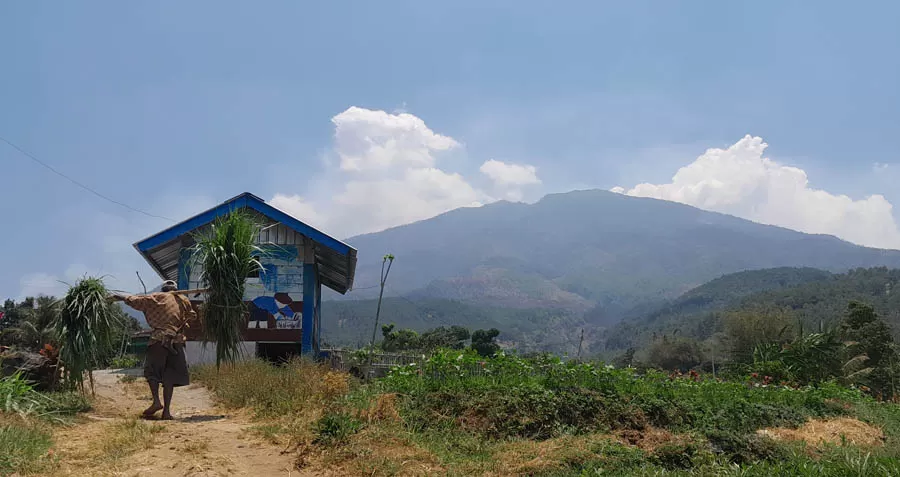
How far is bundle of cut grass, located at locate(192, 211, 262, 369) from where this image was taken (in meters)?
9.66

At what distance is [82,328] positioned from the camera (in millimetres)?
8258

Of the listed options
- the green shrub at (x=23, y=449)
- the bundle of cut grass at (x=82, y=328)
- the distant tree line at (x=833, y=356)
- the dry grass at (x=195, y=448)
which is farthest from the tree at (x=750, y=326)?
the green shrub at (x=23, y=449)

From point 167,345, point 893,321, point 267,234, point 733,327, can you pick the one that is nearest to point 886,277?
point 893,321

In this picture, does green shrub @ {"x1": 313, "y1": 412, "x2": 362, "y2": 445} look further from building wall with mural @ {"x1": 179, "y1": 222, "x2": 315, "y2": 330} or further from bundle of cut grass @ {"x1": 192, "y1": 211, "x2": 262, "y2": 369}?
building wall with mural @ {"x1": 179, "y1": 222, "x2": 315, "y2": 330}

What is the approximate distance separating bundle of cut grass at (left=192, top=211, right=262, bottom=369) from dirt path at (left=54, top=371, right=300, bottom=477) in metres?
1.63

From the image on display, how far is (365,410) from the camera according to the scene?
7.20 meters

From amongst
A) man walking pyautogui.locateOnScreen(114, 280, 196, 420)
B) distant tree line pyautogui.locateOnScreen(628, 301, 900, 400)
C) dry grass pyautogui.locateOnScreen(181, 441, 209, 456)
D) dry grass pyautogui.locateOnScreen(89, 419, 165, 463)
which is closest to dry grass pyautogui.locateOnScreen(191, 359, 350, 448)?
dry grass pyautogui.locateOnScreen(181, 441, 209, 456)

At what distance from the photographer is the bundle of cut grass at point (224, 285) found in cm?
966

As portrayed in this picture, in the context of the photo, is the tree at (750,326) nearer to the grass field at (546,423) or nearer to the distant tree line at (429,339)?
the distant tree line at (429,339)

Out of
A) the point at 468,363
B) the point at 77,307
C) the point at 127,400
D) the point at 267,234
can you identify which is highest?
the point at 267,234

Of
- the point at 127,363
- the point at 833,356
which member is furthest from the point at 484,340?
the point at 833,356

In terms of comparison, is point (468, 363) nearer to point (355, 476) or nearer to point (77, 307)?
point (355, 476)

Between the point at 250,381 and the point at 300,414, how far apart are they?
2.34 metres

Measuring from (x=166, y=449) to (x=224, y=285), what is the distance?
12.8ft
